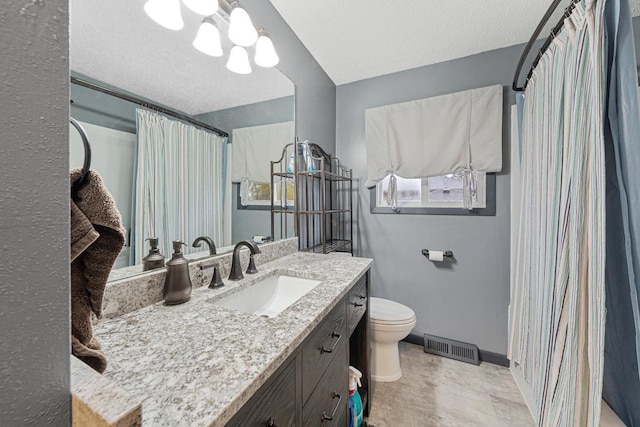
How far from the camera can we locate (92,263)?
1.27ft

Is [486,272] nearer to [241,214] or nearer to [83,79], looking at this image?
[241,214]

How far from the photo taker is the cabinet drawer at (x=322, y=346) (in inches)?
28.9

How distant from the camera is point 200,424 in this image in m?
0.38

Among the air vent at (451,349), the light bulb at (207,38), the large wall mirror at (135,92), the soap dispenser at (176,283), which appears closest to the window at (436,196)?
the air vent at (451,349)

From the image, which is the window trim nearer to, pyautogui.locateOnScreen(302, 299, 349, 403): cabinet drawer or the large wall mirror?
the large wall mirror

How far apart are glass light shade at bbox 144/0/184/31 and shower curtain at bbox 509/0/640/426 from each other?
4.89 feet

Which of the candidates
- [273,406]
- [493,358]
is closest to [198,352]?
[273,406]

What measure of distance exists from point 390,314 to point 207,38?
6.12ft

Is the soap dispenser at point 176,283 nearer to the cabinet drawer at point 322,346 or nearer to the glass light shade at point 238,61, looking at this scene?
the cabinet drawer at point 322,346

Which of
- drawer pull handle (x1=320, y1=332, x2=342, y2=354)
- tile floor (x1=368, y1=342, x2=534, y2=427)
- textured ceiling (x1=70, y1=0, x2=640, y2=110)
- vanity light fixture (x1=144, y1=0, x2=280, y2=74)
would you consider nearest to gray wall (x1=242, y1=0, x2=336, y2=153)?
textured ceiling (x1=70, y1=0, x2=640, y2=110)

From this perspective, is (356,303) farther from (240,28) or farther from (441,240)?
(240,28)

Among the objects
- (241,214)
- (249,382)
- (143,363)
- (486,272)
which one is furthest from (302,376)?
(486,272)

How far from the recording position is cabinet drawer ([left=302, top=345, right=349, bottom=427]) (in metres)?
0.77

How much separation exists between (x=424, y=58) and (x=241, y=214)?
1896 millimetres
